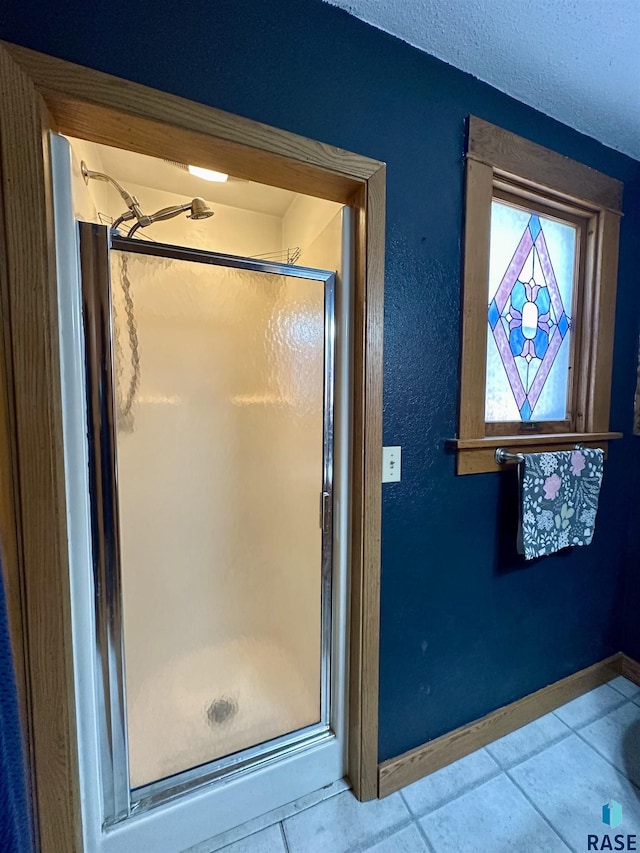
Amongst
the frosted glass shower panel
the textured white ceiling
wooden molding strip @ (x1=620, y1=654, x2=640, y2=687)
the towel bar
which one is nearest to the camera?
the textured white ceiling

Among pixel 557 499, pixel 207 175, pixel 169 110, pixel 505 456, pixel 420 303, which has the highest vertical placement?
pixel 207 175

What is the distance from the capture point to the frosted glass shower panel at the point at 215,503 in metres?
1.04

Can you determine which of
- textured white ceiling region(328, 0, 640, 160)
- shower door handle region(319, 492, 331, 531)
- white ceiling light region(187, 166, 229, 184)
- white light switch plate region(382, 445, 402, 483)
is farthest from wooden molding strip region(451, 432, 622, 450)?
white ceiling light region(187, 166, 229, 184)

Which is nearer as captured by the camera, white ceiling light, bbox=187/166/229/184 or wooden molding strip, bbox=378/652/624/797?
wooden molding strip, bbox=378/652/624/797

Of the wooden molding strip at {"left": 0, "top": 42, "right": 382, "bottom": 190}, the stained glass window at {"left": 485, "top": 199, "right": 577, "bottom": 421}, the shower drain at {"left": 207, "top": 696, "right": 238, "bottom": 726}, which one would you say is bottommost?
the shower drain at {"left": 207, "top": 696, "right": 238, "bottom": 726}

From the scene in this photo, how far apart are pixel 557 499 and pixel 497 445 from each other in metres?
0.34

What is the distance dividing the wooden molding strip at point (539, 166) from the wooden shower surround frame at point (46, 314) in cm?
48

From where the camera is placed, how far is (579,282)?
5.06ft

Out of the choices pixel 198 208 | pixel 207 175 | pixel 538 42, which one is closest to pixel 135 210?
pixel 198 208

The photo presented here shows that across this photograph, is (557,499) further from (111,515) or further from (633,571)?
(111,515)

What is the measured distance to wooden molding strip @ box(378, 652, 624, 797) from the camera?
121 cm

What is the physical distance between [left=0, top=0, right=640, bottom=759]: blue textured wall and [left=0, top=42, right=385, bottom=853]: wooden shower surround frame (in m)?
0.07

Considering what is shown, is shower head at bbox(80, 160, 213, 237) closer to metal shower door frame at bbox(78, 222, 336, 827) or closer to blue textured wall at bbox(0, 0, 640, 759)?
metal shower door frame at bbox(78, 222, 336, 827)

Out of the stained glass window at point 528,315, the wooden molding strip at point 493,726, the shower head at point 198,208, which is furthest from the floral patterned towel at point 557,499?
the shower head at point 198,208
